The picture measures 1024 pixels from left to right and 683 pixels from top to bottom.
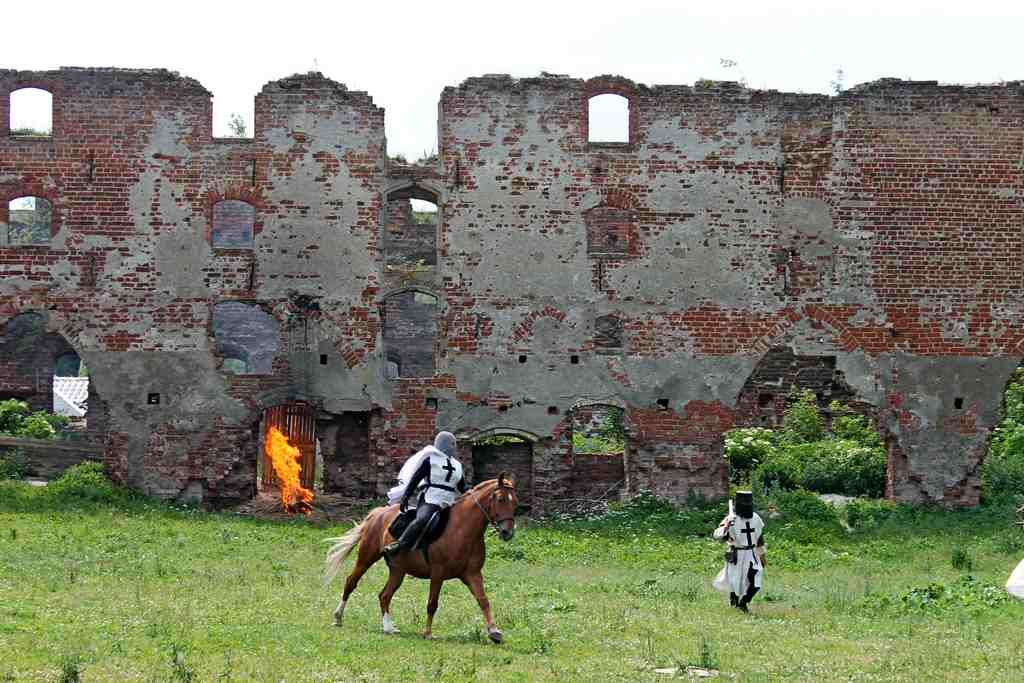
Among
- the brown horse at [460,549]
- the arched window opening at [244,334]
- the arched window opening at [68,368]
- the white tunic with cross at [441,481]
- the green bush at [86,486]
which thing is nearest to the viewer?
the brown horse at [460,549]

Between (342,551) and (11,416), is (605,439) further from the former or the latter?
(342,551)

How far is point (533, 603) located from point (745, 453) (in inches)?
430

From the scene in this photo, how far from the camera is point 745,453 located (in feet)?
88.7

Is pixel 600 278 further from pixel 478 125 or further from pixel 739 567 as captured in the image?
pixel 739 567

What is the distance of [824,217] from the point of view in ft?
83.7

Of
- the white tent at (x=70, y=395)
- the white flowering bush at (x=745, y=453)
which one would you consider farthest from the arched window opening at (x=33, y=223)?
the white flowering bush at (x=745, y=453)

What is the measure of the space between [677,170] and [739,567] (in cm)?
1005

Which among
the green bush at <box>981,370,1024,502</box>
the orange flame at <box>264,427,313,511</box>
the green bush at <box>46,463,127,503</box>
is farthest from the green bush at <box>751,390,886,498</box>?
the green bush at <box>46,463,127,503</box>

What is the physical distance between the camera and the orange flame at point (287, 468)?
25078mm

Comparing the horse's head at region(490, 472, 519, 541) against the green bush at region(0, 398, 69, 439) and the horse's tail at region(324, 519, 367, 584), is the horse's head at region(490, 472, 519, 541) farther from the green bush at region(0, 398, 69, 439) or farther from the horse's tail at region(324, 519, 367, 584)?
the green bush at region(0, 398, 69, 439)

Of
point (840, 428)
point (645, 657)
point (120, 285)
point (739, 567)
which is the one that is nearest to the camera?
point (645, 657)

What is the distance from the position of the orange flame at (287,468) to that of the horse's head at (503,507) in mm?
11368

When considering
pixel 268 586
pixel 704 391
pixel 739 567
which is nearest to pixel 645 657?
pixel 739 567

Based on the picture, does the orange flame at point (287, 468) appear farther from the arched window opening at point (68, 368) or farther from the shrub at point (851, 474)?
the arched window opening at point (68, 368)
